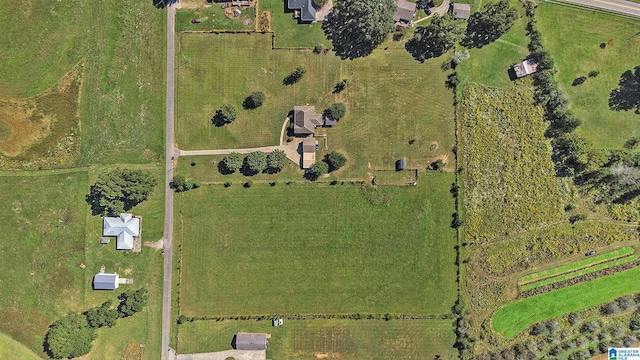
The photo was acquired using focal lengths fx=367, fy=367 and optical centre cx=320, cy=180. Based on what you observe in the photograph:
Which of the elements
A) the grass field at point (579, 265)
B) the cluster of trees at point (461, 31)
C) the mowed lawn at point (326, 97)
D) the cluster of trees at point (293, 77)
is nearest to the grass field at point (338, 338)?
the grass field at point (579, 265)

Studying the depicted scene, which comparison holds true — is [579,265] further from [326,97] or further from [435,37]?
[326,97]

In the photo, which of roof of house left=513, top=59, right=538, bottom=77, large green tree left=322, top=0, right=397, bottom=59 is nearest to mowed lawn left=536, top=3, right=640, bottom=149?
roof of house left=513, top=59, right=538, bottom=77

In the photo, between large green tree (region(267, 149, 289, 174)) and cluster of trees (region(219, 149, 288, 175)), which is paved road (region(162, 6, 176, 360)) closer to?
cluster of trees (region(219, 149, 288, 175))

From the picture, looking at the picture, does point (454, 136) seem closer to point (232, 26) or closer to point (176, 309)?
point (232, 26)

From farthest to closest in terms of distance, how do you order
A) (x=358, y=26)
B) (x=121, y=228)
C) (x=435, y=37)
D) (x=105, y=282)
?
(x=121, y=228)
(x=105, y=282)
(x=435, y=37)
(x=358, y=26)

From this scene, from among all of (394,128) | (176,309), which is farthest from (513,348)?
(176,309)

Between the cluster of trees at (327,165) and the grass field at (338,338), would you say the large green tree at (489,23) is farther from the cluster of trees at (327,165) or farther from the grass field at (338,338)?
the grass field at (338,338)

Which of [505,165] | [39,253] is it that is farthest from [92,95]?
[505,165]
